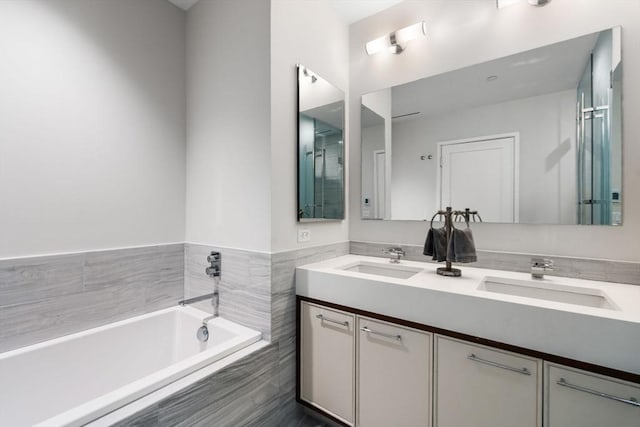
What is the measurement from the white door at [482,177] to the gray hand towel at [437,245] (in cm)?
31

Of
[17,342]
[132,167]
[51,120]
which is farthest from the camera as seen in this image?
[132,167]

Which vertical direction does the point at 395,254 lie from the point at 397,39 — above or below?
below

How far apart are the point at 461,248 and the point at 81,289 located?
2.23m

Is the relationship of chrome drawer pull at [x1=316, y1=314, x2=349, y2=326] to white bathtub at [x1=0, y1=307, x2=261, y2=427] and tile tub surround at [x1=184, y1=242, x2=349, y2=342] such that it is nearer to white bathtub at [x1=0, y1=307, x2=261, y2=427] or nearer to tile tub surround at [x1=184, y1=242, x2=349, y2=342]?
tile tub surround at [x1=184, y1=242, x2=349, y2=342]

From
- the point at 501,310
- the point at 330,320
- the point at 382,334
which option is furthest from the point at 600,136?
the point at 330,320

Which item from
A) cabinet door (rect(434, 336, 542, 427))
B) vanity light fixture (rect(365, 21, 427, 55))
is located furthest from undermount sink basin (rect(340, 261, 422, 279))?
vanity light fixture (rect(365, 21, 427, 55))

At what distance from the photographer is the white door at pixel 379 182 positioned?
7.11ft

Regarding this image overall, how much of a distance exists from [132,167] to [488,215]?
7.79ft

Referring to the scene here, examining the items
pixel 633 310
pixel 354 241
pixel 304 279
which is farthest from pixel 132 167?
pixel 633 310

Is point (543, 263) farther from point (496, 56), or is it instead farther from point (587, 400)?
point (496, 56)

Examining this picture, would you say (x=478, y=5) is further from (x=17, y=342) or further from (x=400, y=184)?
(x=17, y=342)

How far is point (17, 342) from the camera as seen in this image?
143 centimetres

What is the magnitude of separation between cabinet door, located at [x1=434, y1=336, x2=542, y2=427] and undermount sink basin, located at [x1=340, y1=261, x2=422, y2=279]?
0.57 metres

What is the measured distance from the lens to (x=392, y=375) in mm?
1406
